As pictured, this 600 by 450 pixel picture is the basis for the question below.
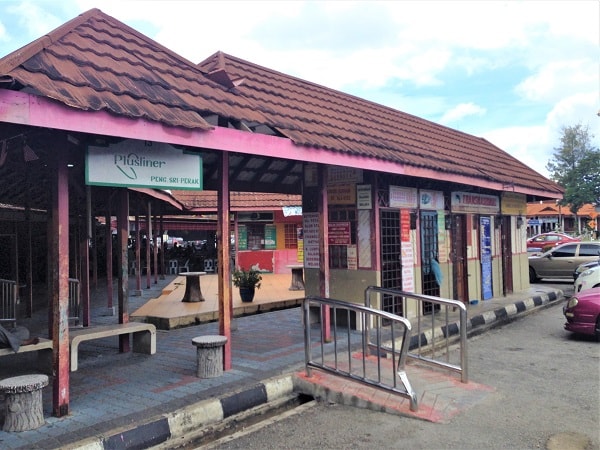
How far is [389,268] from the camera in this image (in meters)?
9.25

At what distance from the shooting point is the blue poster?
493 inches

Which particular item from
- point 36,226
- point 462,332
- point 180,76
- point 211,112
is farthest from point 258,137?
point 36,226

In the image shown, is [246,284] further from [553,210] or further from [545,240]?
[553,210]

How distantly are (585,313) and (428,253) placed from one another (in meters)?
3.08

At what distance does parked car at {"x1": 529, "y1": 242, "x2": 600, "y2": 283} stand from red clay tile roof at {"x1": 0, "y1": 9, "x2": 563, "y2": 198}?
8853mm

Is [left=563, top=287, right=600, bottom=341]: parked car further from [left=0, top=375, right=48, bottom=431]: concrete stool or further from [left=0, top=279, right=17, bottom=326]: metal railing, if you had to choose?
[left=0, top=279, right=17, bottom=326]: metal railing

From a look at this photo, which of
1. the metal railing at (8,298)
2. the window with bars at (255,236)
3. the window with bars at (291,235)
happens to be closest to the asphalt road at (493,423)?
the metal railing at (8,298)

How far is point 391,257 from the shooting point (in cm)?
931

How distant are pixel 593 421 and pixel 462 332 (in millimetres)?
1606

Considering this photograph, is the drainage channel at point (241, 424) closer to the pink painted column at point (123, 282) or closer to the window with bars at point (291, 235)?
the pink painted column at point (123, 282)

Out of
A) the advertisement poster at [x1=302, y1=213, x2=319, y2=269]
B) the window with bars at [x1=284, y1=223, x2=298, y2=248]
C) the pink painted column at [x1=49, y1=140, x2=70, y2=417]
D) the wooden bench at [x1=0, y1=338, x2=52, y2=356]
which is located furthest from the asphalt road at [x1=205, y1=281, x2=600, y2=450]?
the window with bars at [x1=284, y1=223, x2=298, y2=248]

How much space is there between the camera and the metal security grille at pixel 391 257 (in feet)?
29.8

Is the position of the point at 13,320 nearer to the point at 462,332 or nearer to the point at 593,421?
the point at 462,332

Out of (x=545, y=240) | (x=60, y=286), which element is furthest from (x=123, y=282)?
(x=545, y=240)
